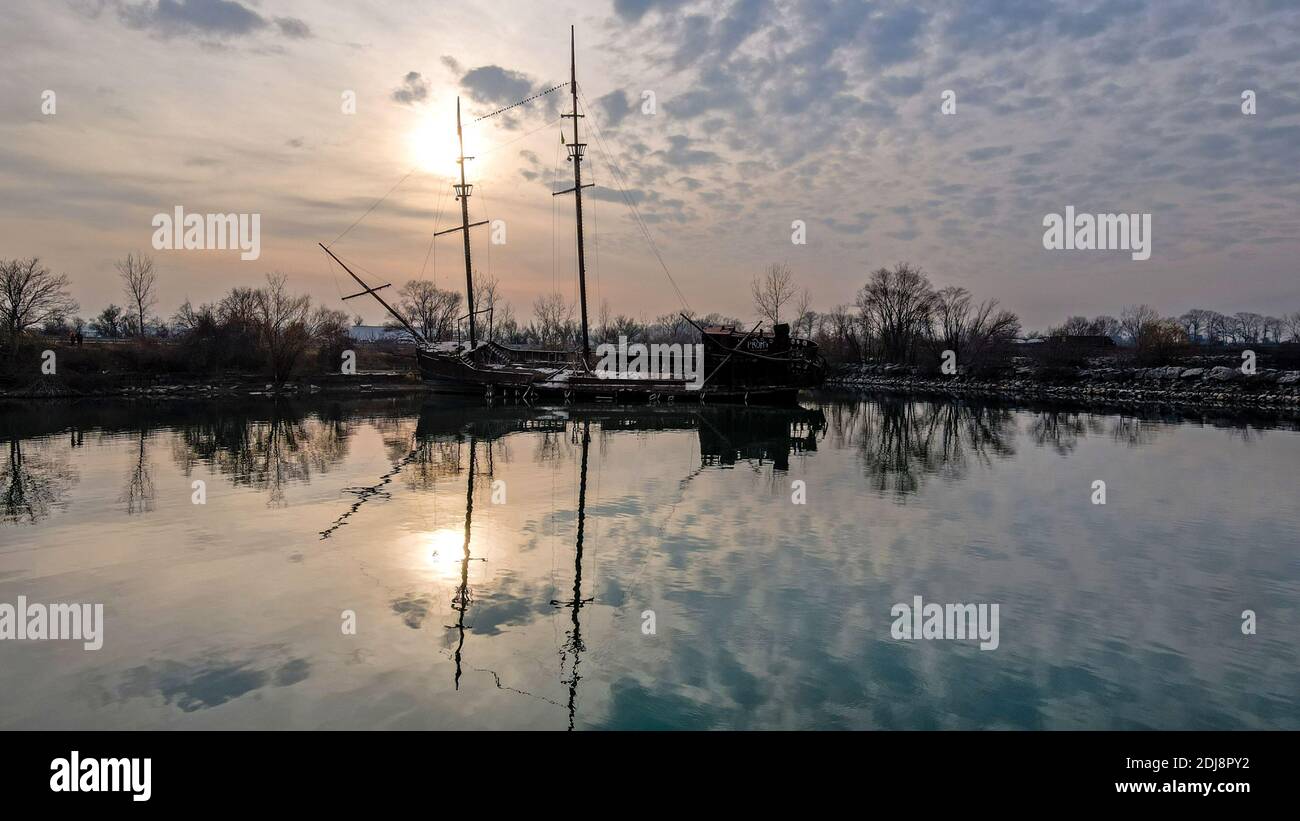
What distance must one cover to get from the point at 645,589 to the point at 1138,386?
61.2m

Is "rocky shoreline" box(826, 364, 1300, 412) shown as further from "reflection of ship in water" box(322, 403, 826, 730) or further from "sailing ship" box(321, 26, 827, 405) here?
"reflection of ship in water" box(322, 403, 826, 730)

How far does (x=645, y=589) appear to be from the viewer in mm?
9750

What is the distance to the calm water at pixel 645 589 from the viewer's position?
6633 millimetres

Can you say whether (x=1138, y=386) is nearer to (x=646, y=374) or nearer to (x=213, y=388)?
(x=646, y=374)

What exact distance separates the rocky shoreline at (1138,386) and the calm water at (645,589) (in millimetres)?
31409

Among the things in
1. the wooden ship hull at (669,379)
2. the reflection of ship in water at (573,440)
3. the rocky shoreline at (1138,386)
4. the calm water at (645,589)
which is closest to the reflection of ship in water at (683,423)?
the reflection of ship in water at (573,440)

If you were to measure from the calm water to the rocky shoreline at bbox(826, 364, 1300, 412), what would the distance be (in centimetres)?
3141

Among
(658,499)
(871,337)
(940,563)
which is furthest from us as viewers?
(871,337)
